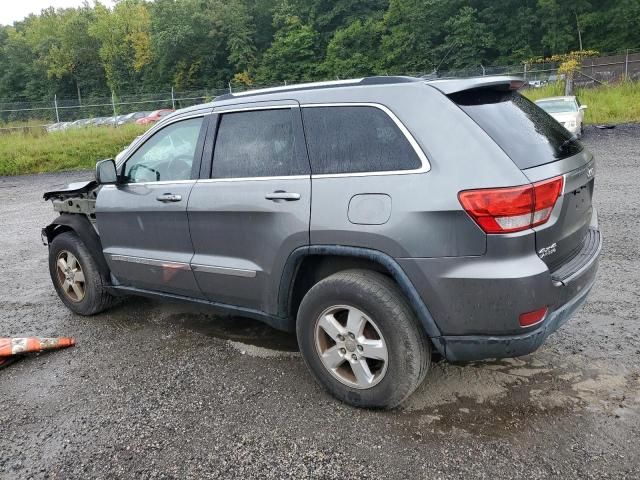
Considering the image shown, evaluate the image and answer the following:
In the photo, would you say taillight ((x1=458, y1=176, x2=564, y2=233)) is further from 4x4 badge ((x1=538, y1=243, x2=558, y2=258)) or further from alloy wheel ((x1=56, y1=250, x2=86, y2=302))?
alloy wheel ((x1=56, y1=250, x2=86, y2=302))

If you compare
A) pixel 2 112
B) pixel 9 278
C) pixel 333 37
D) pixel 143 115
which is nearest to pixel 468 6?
pixel 333 37

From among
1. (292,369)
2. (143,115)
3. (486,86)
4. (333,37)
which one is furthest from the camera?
(333,37)

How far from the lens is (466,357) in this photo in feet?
9.39

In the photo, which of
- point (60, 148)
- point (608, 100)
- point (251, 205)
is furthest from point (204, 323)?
point (608, 100)

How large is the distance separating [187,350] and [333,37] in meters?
60.6

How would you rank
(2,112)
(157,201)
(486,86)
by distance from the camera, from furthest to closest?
(2,112) < (157,201) < (486,86)

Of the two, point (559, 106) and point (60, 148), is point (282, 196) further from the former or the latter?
point (60, 148)

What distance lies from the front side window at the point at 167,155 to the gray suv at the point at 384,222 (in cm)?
3

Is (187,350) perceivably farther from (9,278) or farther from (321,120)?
(9,278)

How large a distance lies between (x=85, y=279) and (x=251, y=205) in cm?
218

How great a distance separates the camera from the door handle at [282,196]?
3205 millimetres

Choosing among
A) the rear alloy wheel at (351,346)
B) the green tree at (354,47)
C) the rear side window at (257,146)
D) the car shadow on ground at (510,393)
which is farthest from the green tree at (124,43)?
the car shadow on ground at (510,393)

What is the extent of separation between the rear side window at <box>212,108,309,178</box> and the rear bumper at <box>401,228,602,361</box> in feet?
3.43

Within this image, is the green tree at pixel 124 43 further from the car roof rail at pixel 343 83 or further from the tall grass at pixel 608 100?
the car roof rail at pixel 343 83
